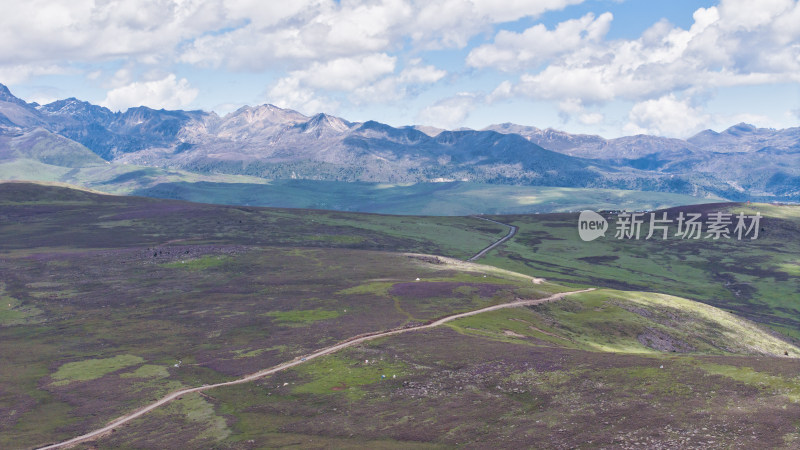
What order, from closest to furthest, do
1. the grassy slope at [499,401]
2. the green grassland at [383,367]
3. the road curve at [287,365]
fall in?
the grassy slope at [499,401] → the green grassland at [383,367] → the road curve at [287,365]

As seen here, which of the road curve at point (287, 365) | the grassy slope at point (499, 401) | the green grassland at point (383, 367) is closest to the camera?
the grassy slope at point (499, 401)

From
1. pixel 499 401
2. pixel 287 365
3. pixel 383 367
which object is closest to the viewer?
pixel 499 401

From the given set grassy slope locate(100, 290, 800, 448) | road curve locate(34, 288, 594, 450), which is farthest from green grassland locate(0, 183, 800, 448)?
road curve locate(34, 288, 594, 450)

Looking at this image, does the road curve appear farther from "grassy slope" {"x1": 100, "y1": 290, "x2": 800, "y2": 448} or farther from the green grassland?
"grassy slope" {"x1": 100, "y1": 290, "x2": 800, "y2": 448}

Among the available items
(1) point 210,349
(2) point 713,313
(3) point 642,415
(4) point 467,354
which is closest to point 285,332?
(1) point 210,349

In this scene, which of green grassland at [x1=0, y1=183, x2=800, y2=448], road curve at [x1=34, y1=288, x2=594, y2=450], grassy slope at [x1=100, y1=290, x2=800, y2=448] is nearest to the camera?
grassy slope at [x1=100, y1=290, x2=800, y2=448]

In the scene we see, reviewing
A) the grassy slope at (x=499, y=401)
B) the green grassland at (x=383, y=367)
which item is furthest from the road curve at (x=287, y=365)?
the grassy slope at (x=499, y=401)

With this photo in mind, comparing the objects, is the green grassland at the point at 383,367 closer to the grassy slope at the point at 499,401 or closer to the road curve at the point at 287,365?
the grassy slope at the point at 499,401

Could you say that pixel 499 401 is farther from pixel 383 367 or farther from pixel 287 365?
pixel 287 365

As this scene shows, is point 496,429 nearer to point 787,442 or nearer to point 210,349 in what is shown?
point 787,442

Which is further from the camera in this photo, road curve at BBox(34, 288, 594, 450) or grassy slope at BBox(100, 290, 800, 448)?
road curve at BBox(34, 288, 594, 450)

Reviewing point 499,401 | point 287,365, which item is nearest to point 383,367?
point 287,365
